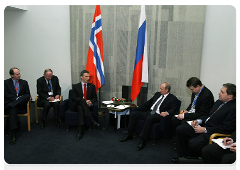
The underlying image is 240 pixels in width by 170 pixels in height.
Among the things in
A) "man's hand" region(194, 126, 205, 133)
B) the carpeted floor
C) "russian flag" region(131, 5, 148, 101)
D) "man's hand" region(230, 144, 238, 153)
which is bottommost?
the carpeted floor

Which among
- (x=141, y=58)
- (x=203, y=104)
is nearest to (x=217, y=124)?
(x=203, y=104)

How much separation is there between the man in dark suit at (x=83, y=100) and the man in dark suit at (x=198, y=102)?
1.79m

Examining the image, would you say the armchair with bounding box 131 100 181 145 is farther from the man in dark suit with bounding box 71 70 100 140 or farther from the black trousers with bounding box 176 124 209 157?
the man in dark suit with bounding box 71 70 100 140

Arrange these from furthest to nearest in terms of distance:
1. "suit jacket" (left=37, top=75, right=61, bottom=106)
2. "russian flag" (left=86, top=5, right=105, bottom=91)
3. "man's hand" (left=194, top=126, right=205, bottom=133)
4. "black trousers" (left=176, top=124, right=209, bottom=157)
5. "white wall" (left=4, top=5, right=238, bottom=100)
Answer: "white wall" (left=4, top=5, right=238, bottom=100) < "russian flag" (left=86, top=5, right=105, bottom=91) < "suit jacket" (left=37, top=75, right=61, bottom=106) < "man's hand" (left=194, top=126, right=205, bottom=133) < "black trousers" (left=176, top=124, right=209, bottom=157)

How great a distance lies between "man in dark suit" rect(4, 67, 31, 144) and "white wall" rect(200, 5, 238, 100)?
438 centimetres

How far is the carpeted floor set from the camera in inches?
122

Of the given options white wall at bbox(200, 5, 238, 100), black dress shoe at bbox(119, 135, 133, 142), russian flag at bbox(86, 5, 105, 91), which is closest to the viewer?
black dress shoe at bbox(119, 135, 133, 142)

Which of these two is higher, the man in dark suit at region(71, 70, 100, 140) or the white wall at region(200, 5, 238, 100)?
the white wall at region(200, 5, 238, 100)

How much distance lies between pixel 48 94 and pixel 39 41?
7.06 ft

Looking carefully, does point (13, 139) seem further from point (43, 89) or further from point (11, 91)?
point (43, 89)

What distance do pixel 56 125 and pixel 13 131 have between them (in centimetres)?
96

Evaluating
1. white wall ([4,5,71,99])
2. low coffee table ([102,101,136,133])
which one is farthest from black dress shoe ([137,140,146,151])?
white wall ([4,5,71,99])

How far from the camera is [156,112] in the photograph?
4055mm

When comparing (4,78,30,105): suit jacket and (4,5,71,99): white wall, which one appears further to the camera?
(4,5,71,99): white wall
